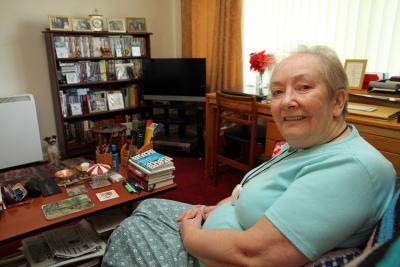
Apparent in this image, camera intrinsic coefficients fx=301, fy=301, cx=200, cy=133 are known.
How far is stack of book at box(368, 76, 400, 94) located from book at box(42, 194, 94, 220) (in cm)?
189

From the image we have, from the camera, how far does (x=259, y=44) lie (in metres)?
3.15

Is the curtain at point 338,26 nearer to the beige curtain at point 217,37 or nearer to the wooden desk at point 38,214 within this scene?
the beige curtain at point 217,37

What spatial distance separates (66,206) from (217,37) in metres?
2.57

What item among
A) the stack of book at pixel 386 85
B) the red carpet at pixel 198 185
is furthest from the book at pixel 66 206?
the stack of book at pixel 386 85

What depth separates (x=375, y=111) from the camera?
1.82 m

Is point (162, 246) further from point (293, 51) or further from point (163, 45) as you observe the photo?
point (163, 45)

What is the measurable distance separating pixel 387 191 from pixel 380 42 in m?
1.96

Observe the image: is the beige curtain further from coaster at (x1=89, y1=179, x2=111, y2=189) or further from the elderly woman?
the elderly woman

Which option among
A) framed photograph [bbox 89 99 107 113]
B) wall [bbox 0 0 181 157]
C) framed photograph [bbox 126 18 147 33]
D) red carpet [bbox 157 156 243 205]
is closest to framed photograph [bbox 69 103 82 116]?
framed photograph [bbox 89 99 107 113]

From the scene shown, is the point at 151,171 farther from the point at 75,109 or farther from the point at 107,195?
the point at 75,109

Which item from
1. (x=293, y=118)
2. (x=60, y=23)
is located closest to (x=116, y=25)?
(x=60, y=23)

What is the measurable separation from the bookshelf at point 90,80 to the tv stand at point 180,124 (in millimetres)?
363

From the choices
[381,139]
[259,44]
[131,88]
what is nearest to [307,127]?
[381,139]

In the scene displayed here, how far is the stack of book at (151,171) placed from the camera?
1.55 m
